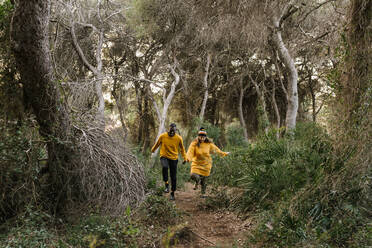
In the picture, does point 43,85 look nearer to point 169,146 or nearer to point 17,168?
point 17,168

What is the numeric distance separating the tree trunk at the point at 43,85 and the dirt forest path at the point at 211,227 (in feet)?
8.68

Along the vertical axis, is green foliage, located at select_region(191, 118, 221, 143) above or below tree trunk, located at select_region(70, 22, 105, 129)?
below

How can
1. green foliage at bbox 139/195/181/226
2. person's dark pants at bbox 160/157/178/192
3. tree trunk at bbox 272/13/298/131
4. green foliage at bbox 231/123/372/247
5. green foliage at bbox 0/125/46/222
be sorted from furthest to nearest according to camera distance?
tree trunk at bbox 272/13/298/131 < person's dark pants at bbox 160/157/178/192 < green foliage at bbox 139/195/181/226 < green foliage at bbox 0/125/46/222 < green foliage at bbox 231/123/372/247

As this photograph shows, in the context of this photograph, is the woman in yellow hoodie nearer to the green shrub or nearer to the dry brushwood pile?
the dry brushwood pile

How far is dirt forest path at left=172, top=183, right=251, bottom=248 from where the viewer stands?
4965 mm

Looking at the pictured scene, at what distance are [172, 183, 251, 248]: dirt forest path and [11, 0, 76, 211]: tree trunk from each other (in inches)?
104

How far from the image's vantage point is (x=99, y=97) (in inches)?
355

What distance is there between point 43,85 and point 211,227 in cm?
416

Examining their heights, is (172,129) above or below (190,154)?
above

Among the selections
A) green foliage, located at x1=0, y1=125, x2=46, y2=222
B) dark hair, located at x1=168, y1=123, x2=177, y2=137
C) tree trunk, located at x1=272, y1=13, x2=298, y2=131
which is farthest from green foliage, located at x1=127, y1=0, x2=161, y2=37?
green foliage, located at x1=0, y1=125, x2=46, y2=222

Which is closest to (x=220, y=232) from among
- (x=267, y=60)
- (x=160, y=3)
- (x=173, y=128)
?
(x=173, y=128)

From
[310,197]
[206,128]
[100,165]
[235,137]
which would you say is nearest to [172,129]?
[100,165]

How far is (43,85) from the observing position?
193 inches

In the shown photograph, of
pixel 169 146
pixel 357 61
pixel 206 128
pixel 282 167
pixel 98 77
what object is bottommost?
pixel 282 167
